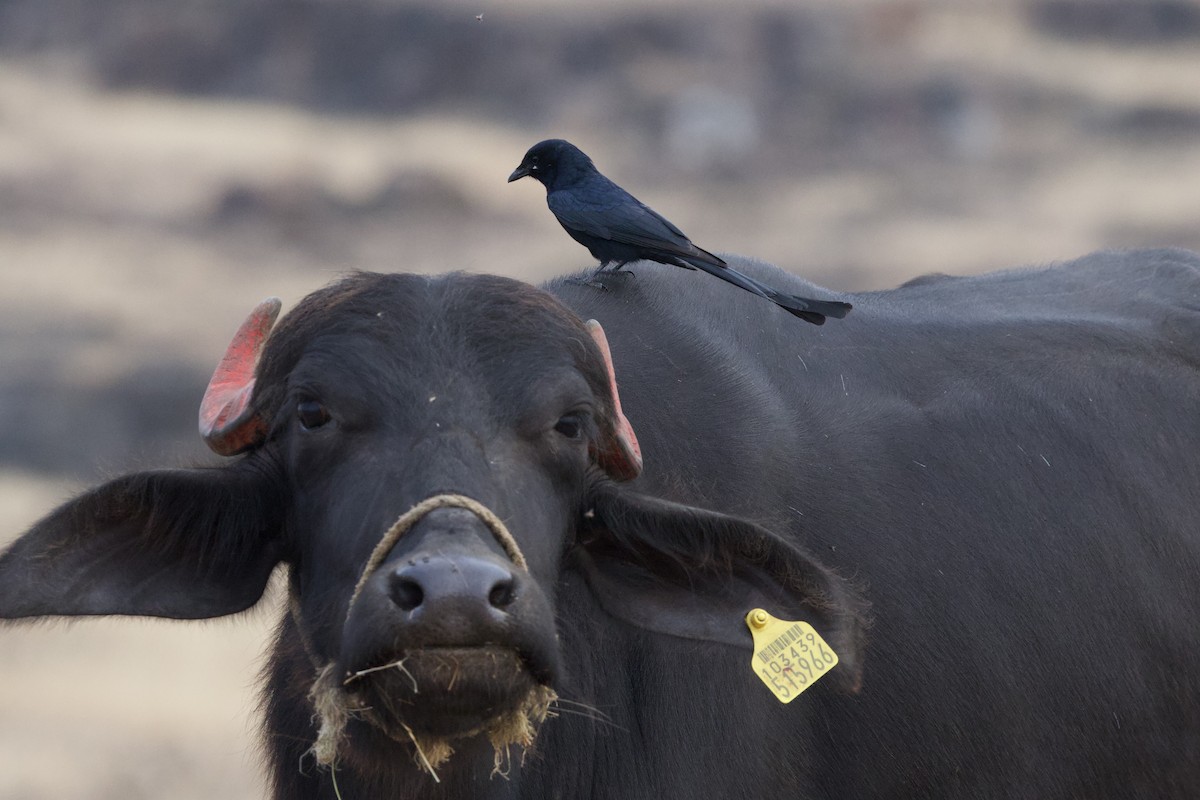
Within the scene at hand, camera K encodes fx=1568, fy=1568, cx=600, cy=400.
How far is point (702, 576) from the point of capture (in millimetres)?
3936

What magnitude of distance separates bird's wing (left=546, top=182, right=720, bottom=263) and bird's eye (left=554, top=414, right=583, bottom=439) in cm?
104

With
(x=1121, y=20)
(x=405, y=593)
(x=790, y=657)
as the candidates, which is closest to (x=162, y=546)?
(x=405, y=593)

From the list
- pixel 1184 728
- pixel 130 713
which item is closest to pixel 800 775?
pixel 1184 728

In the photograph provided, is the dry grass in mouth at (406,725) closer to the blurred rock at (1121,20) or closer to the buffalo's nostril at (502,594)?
the buffalo's nostril at (502,594)

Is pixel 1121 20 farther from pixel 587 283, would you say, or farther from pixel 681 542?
pixel 681 542

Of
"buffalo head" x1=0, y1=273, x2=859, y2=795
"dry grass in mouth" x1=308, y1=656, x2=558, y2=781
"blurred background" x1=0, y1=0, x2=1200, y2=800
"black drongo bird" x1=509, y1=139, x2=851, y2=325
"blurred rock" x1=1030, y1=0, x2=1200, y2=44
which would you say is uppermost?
"black drongo bird" x1=509, y1=139, x2=851, y2=325

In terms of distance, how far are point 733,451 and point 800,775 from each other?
92cm

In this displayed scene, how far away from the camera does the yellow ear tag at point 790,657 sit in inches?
149

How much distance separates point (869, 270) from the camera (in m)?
20.0

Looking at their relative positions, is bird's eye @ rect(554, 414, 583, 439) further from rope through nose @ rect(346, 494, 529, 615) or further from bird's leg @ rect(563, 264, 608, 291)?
bird's leg @ rect(563, 264, 608, 291)

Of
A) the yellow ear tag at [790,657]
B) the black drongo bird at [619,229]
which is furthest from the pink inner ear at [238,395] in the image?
the yellow ear tag at [790,657]

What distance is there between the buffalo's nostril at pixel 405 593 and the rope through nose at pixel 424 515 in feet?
0.52

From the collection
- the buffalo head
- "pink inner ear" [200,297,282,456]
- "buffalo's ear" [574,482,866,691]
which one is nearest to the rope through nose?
the buffalo head

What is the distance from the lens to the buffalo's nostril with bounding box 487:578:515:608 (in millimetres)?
3193
